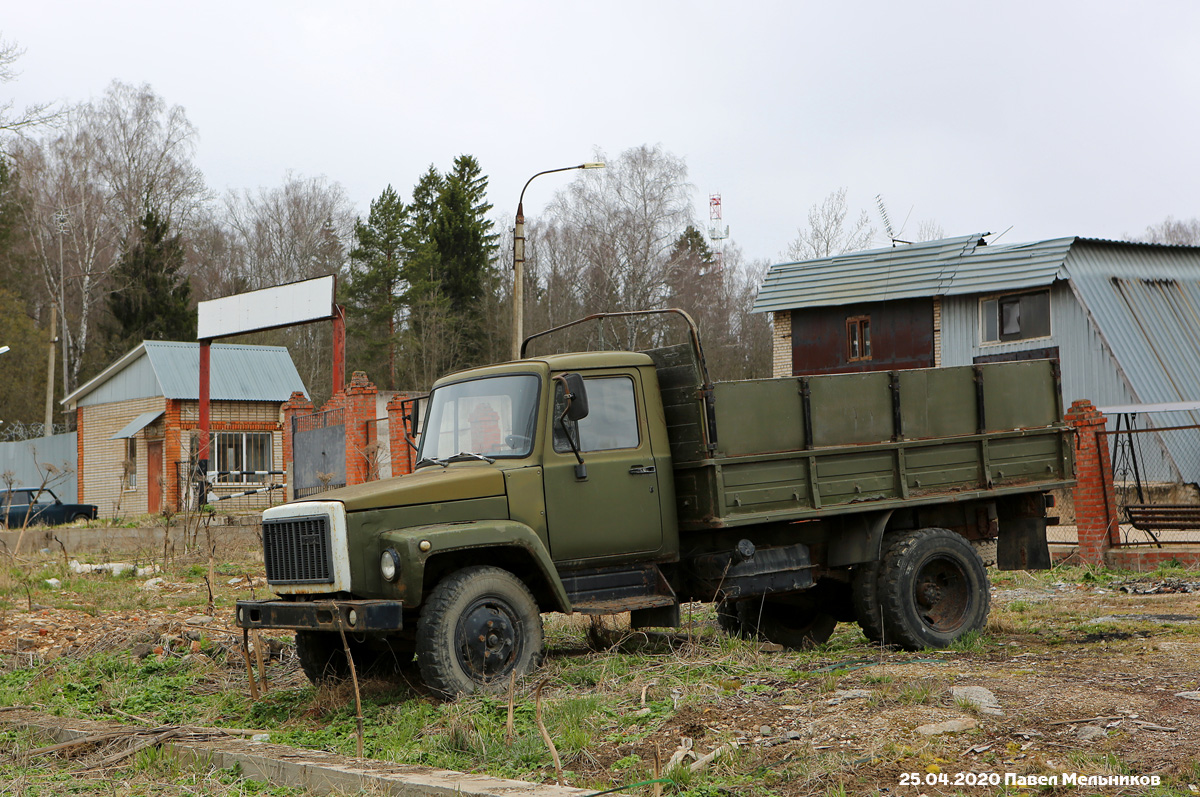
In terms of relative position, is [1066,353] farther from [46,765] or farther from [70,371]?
[70,371]

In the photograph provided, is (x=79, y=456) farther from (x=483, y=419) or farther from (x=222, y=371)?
(x=483, y=419)

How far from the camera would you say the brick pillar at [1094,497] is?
14.9 meters

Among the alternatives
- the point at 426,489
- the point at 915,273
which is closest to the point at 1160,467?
the point at 915,273

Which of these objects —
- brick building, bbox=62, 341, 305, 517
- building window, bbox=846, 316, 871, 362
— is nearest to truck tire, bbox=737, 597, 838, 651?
building window, bbox=846, 316, 871, 362

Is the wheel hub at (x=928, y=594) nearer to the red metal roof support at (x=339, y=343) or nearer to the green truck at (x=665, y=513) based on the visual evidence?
the green truck at (x=665, y=513)

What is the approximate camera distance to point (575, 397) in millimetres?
7344

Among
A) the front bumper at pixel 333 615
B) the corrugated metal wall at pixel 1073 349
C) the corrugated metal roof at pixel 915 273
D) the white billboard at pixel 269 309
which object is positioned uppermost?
the corrugated metal roof at pixel 915 273

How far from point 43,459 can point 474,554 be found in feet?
115

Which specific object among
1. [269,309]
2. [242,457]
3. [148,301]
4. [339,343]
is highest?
[148,301]

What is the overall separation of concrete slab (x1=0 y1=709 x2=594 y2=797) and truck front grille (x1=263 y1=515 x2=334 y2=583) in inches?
46.3

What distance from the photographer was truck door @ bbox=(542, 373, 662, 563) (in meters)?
7.66

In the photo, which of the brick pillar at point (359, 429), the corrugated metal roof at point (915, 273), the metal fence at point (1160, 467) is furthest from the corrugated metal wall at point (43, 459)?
the metal fence at point (1160, 467)

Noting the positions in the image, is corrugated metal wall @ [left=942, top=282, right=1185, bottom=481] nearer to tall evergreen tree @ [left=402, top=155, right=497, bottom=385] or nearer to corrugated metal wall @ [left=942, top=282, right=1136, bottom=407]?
corrugated metal wall @ [left=942, top=282, right=1136, bottom=407]

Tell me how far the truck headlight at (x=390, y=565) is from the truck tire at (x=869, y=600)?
4.07m
